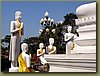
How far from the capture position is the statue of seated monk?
329 centimetres

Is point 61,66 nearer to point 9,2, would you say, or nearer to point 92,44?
point 92,44

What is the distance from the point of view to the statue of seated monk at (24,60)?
10.8 ft

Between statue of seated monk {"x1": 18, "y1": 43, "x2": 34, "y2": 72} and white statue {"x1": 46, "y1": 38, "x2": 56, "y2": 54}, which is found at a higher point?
white statue {"x1": 46, "y1": 38, "x2": 56, "y2": 54}

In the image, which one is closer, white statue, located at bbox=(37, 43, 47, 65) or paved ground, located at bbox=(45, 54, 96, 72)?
paved ground, located at bbox=(45, 54, 96, 72)

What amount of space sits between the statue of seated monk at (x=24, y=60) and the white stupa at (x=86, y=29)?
498 millimetres

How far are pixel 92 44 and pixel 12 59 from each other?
851mm

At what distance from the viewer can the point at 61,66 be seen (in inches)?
125

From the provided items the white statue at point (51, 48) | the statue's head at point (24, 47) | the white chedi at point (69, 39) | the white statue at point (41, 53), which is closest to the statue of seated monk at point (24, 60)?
the statue's head at point (24, 47)

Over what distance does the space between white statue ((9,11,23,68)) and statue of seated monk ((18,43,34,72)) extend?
0.18 feet

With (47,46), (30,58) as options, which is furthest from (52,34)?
(30,58)

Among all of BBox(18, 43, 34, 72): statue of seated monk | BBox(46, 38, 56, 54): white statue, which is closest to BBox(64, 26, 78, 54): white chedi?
BBox(46, 38, 56, 54): white statue

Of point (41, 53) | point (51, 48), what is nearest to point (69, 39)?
point (51, 48)

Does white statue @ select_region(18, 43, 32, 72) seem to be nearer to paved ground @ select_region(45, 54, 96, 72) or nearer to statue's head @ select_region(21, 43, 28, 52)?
statue's head @ select_region(21, 43, 28, 52)

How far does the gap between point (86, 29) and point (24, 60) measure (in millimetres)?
725
